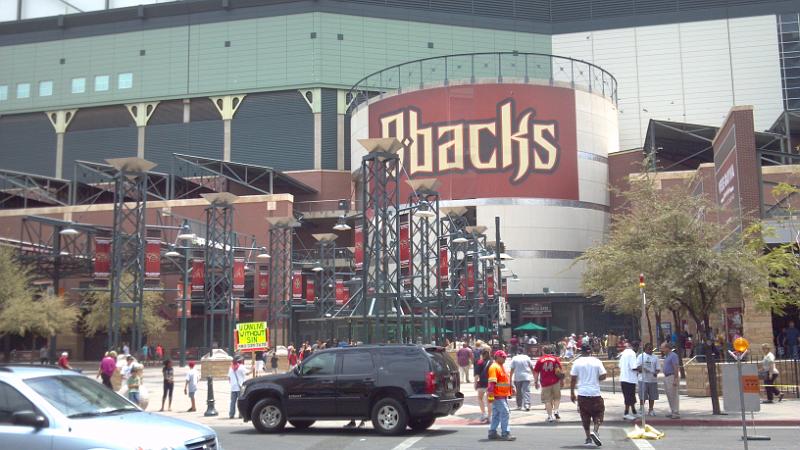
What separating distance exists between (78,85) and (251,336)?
62.7 meters

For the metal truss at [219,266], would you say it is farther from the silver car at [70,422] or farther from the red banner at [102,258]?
the silver car at [70,422]

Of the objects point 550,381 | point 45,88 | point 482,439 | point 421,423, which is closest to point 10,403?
point 482,439

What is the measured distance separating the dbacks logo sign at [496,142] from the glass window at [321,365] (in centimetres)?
4798

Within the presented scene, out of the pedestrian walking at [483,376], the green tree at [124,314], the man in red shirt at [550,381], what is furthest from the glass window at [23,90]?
the man in red shirt at [550,381]

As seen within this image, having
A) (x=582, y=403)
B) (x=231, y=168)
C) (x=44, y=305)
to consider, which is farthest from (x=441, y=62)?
(x=582, y=403)

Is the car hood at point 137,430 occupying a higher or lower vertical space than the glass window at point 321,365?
lower

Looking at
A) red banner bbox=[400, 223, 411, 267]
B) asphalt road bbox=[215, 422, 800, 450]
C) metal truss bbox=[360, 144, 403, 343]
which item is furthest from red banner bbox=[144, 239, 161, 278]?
asphalt road bbox=[215, 422, 800, 450]

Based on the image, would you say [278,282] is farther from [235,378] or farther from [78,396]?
[78,396]

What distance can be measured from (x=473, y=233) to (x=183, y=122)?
42609 millimetres

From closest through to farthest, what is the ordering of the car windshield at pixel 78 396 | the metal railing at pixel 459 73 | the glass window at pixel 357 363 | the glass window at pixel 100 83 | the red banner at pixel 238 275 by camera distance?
1. the car windshield at pixel 78 396
2. the glass window at pixel 357 363
3. the red banner at pixel 238 275
4. the metal railing at pixel 459 73
5. the glass window at pixel 100 83

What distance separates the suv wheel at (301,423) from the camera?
1709 cm

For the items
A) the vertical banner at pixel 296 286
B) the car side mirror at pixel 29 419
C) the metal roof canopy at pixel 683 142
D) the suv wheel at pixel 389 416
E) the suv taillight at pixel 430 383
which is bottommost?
the suv wheel at pixel 389 416

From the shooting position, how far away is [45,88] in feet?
274

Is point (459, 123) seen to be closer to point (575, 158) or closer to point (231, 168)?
point (575, 158)
